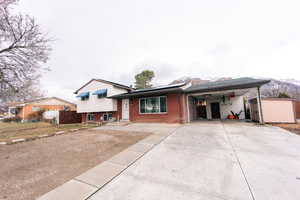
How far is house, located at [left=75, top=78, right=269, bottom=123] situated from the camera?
31.7 ft

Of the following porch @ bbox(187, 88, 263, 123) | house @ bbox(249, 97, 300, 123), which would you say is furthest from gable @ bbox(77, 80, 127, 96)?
house @ bbox(249, 97, 300, 123)

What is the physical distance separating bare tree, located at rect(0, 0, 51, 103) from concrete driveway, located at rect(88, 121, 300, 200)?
283 inches

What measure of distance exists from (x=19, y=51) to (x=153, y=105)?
30.0 ft

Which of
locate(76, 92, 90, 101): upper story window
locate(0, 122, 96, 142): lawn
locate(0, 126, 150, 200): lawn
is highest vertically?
locate(76, 92, 90, 101): upper story window

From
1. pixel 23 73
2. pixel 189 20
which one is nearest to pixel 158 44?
pixel 189 20

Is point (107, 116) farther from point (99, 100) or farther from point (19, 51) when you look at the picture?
point (19, 51)

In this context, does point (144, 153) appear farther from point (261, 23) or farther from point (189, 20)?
point (261, 23)

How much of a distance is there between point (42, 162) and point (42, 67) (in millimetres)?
5127

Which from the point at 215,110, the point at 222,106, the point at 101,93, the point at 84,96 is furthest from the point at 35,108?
the point at 222,106

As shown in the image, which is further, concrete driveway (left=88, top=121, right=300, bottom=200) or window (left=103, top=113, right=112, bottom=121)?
window (left=103, top=113, right=112, bottom=121)

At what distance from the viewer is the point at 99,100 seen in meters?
14.0

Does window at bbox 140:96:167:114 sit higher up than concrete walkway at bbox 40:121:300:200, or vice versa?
window at bbox 140:96:167:114

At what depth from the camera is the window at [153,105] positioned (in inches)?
408

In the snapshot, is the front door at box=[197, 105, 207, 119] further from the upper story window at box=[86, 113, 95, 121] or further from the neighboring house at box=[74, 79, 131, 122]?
the upper story window at box=[86, 113, 95, 121]
